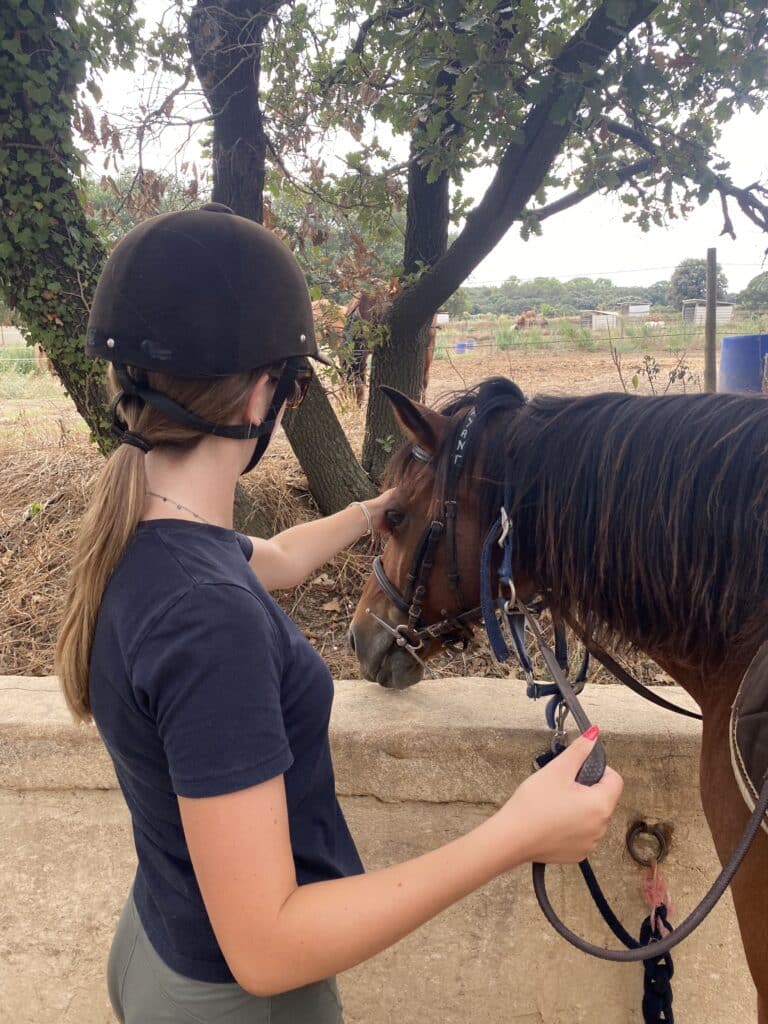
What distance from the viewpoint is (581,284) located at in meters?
19.9

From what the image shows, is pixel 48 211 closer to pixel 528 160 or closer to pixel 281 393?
pixel 528 160

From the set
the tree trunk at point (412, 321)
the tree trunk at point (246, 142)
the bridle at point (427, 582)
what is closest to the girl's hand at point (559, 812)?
the bridle at point (427, 582)

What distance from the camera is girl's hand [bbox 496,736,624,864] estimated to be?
841 mm

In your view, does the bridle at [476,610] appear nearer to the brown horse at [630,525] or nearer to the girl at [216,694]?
the brown horse at [630,525]

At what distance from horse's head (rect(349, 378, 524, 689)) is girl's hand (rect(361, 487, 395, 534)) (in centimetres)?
2

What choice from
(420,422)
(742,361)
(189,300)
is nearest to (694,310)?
(742,361)

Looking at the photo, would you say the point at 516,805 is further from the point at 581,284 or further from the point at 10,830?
the point at 581,284

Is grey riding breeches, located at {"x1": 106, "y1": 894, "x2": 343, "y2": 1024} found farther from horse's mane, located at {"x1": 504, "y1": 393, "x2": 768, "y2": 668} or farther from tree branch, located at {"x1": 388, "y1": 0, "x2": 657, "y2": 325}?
tree branch, located at {"x1": 388, "y1": 0, "x2": 657, "y2": 325}

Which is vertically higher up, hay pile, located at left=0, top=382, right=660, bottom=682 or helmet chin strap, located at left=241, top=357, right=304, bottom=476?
helmet chin strap, located at left=241, top=357, right=304, bottom=476

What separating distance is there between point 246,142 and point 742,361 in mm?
4640

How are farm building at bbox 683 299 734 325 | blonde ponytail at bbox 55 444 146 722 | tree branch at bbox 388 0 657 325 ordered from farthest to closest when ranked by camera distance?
farm building at bbox 683 299 734 325 → tree branch at bbox 388 0 657 325 → blonde ponytail at bbox 55 444 146 722

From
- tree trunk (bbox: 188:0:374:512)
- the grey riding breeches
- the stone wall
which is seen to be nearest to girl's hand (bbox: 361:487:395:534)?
the stone wall

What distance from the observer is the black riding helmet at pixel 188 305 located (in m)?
0.91

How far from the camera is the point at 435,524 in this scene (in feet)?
5.61
